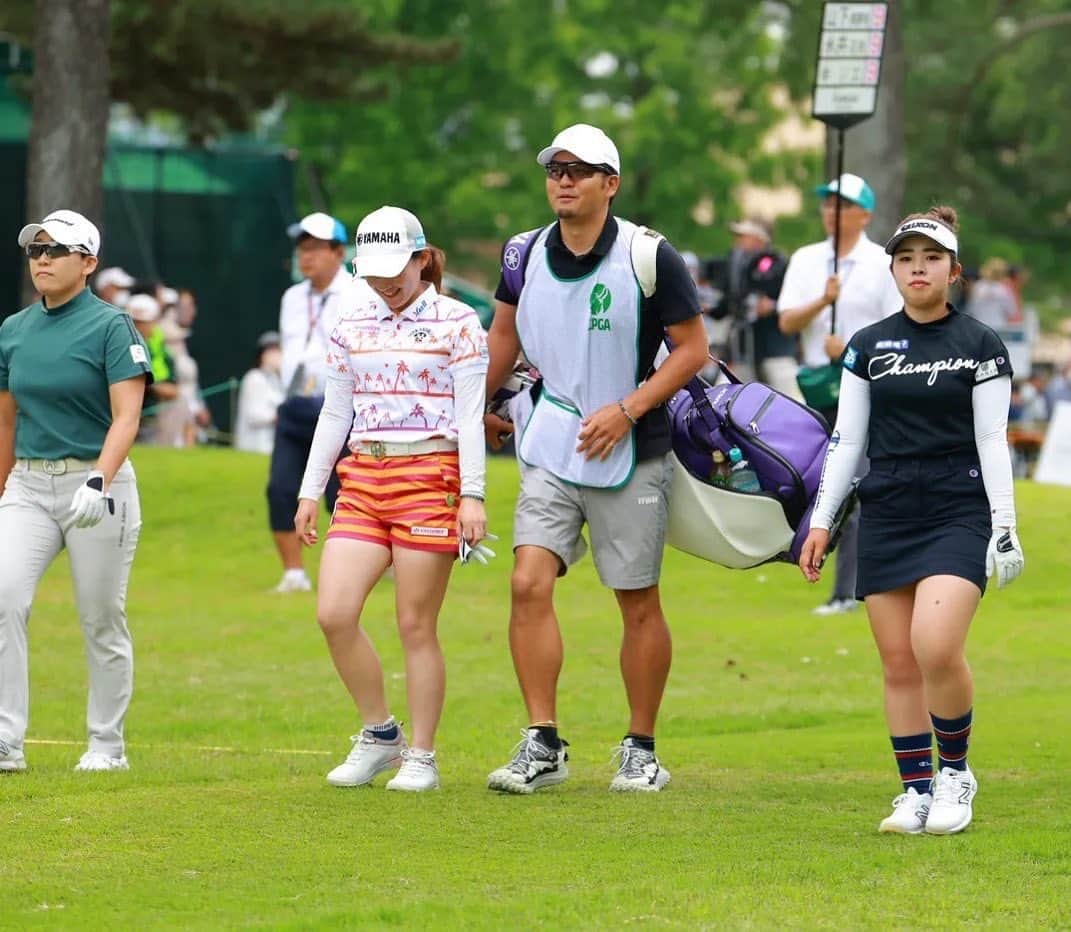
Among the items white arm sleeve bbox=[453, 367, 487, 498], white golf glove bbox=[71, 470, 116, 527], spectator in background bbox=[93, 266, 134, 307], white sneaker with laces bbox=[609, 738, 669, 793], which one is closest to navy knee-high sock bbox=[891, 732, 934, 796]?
white sneaker with laces bbox=[609, 738, 669, 793]

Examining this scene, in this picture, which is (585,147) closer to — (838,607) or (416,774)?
(416,774)

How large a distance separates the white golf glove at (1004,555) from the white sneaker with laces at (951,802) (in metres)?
0.68

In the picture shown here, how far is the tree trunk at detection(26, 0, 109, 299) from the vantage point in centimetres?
2212

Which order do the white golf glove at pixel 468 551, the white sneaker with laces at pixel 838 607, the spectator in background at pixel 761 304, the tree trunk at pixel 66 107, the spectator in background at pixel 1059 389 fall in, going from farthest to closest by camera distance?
the spectator in background at pixel 1059 389 → the tree trunk at pixel 66 107 → the spectator in background at pixel 761 304 → the white sneaker with laces at pixel 838 607 → the white golf glove at pixel 468 551

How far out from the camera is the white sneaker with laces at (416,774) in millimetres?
8211

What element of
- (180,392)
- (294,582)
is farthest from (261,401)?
(294,582)

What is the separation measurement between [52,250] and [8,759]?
1.89 metres

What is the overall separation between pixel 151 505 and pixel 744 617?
222 inches

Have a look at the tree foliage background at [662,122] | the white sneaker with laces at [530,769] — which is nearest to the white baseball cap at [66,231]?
the white sneaker with laces at [530,769]

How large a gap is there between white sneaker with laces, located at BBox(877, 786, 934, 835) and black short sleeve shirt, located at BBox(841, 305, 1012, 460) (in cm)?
109

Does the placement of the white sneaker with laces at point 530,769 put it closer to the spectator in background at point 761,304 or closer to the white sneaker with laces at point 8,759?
the white sneaker with laces at point 8,759

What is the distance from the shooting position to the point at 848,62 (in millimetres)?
13023

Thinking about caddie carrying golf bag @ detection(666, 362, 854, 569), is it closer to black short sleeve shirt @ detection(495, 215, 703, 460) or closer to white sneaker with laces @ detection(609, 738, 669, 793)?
black short sleeve shirt @ detection(495, 215, 703, 460)

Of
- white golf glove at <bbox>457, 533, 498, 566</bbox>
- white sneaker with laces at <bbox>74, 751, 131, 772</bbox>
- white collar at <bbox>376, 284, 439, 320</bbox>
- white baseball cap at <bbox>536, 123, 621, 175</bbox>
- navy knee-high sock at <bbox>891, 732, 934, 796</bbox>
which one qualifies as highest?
white baseball cap at <bbox>536, 123, 621, 175</bbox>
